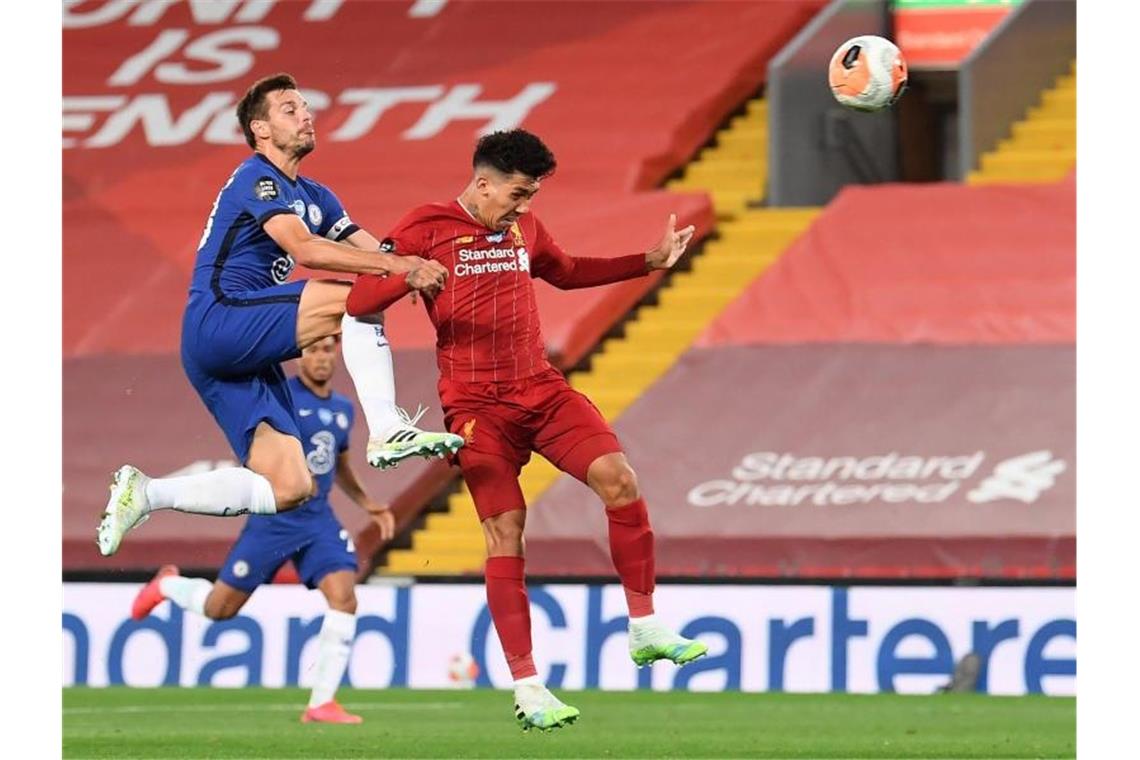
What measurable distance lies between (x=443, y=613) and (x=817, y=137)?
596 cm

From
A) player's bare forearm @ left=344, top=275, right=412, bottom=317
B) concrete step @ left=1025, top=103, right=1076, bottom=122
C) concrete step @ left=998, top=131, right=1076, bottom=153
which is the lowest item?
player's bare forearm @ left=344, top=275, right=412, bottom=317

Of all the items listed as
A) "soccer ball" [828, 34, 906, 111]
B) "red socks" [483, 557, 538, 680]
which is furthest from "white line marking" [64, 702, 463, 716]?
"soccer ball" [828, 34, 906, 111]

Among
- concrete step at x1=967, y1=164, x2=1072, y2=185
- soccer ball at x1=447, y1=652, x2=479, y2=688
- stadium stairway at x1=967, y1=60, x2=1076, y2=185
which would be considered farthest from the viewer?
stadium stairway at x1=967, y1=60, x2=1076, y2=185

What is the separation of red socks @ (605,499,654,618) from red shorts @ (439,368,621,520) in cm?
21

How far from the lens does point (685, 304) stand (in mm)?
17812

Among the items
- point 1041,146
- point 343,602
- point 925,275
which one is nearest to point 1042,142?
point 1041,146

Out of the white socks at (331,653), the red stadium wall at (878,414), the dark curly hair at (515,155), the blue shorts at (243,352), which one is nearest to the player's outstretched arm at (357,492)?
the white socks at (331,653)

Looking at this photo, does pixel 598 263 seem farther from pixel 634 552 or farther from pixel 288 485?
pixel 288 485

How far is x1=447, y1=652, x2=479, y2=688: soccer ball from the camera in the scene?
14219 millimetres

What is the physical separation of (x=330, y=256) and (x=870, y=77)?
2.19 meters

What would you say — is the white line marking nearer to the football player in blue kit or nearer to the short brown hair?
the football player in blue kit

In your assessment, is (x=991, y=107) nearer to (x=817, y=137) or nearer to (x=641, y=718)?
(x=817, y=137)

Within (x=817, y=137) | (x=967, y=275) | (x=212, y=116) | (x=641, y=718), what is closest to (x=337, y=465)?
(x=641, y=718)

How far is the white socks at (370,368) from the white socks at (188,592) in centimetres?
367
